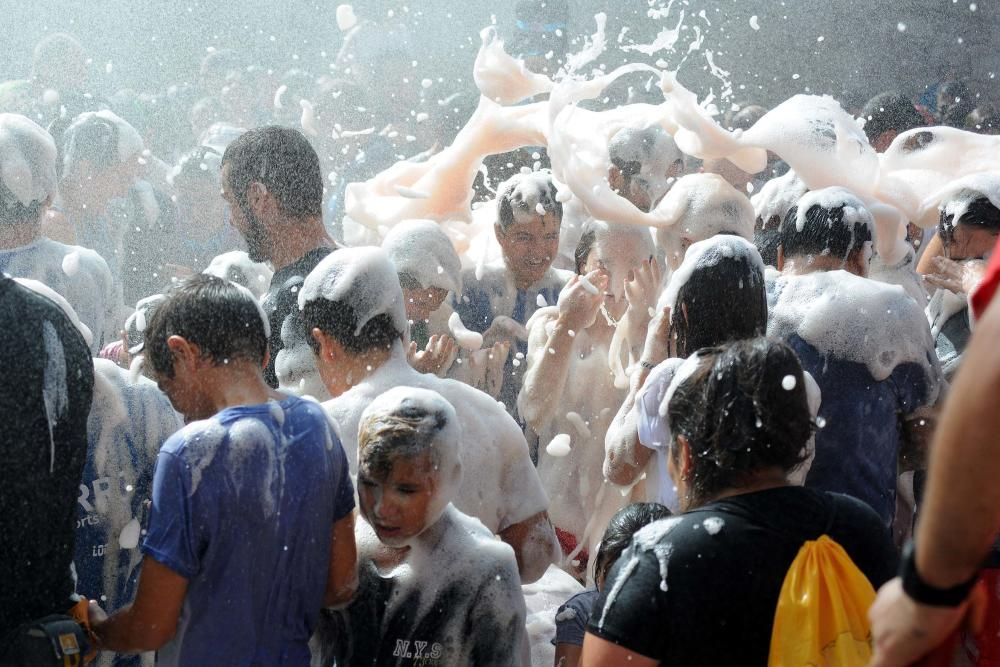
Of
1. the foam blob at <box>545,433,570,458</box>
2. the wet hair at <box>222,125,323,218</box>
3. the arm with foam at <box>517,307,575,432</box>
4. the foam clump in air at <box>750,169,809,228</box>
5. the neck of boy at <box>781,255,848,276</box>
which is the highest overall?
the wet hair at <box>222,125,323,218</box>

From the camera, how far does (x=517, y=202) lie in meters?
4.68

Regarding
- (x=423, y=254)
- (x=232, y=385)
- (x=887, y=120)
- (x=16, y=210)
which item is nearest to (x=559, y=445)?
(x=423, y=254)

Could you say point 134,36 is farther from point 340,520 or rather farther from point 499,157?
point 340,520

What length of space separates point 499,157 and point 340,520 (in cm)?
358

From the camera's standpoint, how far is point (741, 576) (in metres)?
2.12

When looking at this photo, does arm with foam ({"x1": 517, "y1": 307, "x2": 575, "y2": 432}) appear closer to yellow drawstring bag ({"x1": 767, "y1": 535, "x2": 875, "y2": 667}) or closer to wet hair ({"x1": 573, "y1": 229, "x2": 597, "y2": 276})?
wet hair ({"x1": 573, "y1": 229, "x2": 597, "y2": 276})

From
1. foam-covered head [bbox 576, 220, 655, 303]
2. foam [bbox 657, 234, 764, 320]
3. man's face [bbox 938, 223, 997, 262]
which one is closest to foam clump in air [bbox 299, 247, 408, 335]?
foam [bbox 657, 234, 764, 320]

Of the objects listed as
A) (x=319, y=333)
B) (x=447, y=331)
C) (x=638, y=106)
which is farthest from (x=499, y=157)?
(x=319, y=333)

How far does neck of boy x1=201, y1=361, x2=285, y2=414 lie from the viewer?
8.42ft

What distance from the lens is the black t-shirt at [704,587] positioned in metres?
2.10

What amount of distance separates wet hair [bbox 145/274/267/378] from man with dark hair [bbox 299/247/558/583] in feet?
1.25

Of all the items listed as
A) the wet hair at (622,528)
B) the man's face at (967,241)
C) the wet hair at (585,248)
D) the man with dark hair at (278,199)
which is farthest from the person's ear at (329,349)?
the man's face at (967,241)

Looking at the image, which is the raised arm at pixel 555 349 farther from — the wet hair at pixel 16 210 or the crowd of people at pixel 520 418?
the wet hair at pixel 16 210

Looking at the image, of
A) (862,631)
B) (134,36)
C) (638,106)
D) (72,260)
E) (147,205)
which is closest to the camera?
(862,631)
